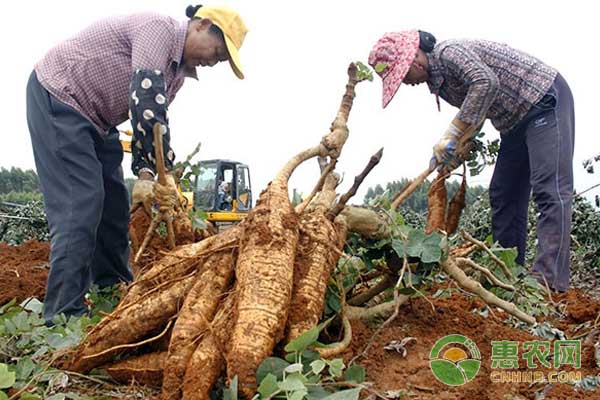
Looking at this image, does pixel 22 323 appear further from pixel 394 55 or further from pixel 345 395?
pixel 394 55

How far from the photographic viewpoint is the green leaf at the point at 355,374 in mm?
1549

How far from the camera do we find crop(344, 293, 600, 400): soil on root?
1.62 metres

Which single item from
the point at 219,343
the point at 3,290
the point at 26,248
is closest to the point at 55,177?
the point at 3,290

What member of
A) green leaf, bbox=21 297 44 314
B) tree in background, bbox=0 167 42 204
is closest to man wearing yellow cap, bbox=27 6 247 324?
green leaf, bbox=21 297 44 314

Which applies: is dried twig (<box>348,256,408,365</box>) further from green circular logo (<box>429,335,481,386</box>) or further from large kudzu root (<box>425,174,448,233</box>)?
large kudzu root (<box>425,174,448,233</box>)

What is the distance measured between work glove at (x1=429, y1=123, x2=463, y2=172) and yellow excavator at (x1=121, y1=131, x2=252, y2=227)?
8057 mm

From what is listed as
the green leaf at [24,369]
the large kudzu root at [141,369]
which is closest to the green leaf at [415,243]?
the large kudzu root at [141,369]

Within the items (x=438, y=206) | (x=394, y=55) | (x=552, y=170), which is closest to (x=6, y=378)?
(x=438, y=206)

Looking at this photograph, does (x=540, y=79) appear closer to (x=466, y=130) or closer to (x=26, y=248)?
(x=466, y=130)

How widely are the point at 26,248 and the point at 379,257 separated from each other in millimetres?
5082

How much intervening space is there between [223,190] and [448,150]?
8.47m

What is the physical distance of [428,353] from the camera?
5.99 ft

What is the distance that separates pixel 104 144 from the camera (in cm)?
297

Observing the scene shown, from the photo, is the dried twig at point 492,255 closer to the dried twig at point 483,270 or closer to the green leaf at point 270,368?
the dried twig at point 483,270
